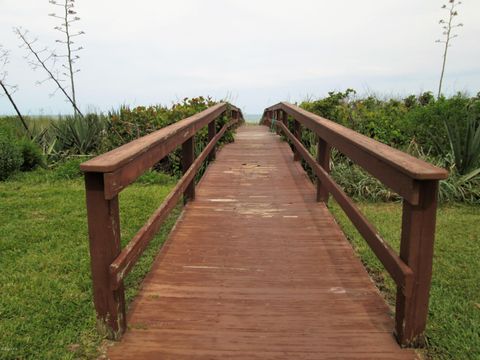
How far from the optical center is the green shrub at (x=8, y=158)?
25.7 ft

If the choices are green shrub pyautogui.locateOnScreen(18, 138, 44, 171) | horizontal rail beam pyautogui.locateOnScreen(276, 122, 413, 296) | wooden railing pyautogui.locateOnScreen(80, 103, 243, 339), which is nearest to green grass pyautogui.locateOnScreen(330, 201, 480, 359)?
horizontal rail beam pyautogui.locateOnScreen(276, 122, 413, 296)

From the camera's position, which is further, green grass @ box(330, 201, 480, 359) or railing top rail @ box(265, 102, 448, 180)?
green grass @ box(330, 201, 480, 359)

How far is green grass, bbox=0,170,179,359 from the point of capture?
2.58m

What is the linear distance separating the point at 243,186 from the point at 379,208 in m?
1.81

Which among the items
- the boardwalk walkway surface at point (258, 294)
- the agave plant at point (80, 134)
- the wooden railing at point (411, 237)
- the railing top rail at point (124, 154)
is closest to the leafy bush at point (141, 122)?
the agave plant at point (80, 134)

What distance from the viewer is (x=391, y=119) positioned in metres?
8.47

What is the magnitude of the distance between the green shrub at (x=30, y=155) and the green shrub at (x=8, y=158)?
0.43m

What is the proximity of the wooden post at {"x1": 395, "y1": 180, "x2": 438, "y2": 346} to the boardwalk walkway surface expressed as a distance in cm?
12

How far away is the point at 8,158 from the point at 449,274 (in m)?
7.09

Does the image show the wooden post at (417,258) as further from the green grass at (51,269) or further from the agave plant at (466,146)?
the agave plant at (466,146)

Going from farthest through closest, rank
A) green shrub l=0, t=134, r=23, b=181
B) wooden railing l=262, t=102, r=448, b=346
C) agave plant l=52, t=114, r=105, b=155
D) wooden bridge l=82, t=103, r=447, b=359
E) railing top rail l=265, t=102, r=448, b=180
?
agave plant l=52, t=114, r=105, b=155
green shrub l=0, t=134, r=23, b=181
wooden bridge l=82, t=103, r=447, b=359
wooden railing l=262, t=102, r=448, b=346
railing top rail l=265, t=102, r=448, b=180

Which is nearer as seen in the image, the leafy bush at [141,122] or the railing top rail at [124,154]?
the railing top rail at [124,154]

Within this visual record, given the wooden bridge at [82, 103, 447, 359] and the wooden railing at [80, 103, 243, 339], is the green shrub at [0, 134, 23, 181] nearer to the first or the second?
the wooden bridge at [82, 103, 447, 359]

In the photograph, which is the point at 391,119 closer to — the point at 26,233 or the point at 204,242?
the point at 204,242
